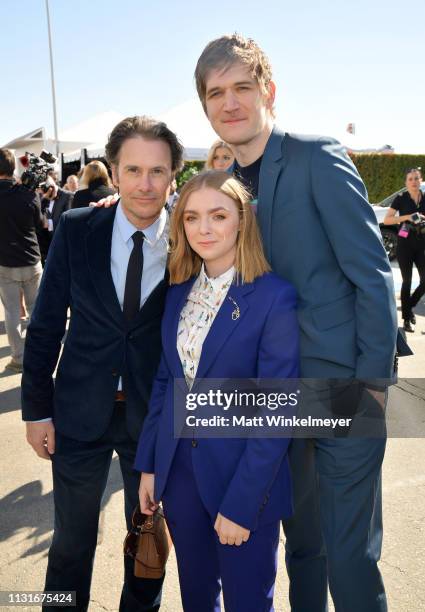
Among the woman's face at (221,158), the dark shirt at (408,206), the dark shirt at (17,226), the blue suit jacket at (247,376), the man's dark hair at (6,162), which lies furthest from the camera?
the dark shirt at (408,206)

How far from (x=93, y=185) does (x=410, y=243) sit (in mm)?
4288

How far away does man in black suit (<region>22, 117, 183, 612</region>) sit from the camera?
1.99 metres

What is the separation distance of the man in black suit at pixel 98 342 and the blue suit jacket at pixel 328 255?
487mm

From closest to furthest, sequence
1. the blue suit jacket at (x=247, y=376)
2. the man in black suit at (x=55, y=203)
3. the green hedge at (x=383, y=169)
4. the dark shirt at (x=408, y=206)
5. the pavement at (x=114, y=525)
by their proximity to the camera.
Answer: the blue suit jacket at (x=247, y=376) < the pavement at (x=114, y=525) < the dark shirt at (x=408, y=206) < the man in black suit at (x=55, y=203) < the green hedge at (x=383, y=169)

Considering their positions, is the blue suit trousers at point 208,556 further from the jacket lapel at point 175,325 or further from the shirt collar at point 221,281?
the shirt collar at point 221,281

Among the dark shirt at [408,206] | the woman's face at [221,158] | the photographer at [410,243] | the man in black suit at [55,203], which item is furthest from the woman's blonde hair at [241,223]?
the man in black suit at [55,203]

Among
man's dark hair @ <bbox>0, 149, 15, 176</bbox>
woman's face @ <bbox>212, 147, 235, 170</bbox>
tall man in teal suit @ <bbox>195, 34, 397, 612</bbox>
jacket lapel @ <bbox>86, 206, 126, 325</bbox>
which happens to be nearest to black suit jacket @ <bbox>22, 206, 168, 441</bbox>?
jacket lapel @ <bbox>86, 206, 126, 325</bbox>

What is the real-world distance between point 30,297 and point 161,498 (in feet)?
15.2

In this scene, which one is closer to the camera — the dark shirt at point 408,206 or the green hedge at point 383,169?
the dark shirt at point 408,206

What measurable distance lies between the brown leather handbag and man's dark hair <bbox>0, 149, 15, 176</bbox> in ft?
14.6

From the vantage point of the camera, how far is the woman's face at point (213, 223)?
1726 millimetres

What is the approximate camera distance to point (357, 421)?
5.76 feet

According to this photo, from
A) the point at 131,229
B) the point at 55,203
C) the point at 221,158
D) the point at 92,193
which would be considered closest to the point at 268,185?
the point at 131,229

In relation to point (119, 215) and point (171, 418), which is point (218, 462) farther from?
point (119, 215)
